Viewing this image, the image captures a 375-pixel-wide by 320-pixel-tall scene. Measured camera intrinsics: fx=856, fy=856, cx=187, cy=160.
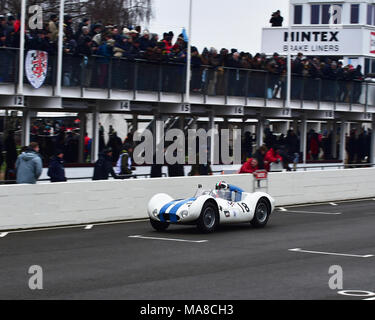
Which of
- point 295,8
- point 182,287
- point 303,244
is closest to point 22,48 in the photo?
point 303,244

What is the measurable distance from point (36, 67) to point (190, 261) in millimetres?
12308

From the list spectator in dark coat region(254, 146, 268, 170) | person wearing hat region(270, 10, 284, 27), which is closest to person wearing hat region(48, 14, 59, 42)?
spectator in dark coat region(254, 146, 268, 170)

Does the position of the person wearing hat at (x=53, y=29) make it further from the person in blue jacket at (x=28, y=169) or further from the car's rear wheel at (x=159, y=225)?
the car's rear wheel at (x=159, y=225)

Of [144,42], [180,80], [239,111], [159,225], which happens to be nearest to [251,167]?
[144,42]

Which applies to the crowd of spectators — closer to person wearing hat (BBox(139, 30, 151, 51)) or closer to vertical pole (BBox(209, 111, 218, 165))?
person wearing hat (BBox(139, 30, 151, 51))

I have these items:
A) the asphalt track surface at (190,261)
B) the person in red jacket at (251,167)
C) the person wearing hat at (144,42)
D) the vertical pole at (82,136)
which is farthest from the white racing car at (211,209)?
the vertical pole at (82,136)

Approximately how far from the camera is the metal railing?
1004 inches

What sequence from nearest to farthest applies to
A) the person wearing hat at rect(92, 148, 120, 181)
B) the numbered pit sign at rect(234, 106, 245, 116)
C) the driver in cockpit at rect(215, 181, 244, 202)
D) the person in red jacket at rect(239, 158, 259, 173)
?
the driver in cockpit at rect(215, 181, 244, 202)
the person wearing hat at rect(92, 148, 120, 181)
the person in red jacket at rect(239, 158, 259, 173)
the numbered pit sign at rect(234, 106, 245, 116)

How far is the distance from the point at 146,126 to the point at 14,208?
46.3ft

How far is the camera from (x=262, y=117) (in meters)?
35.3

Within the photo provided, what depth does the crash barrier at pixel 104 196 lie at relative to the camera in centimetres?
1841

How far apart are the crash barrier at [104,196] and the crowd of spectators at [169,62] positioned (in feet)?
18.7
